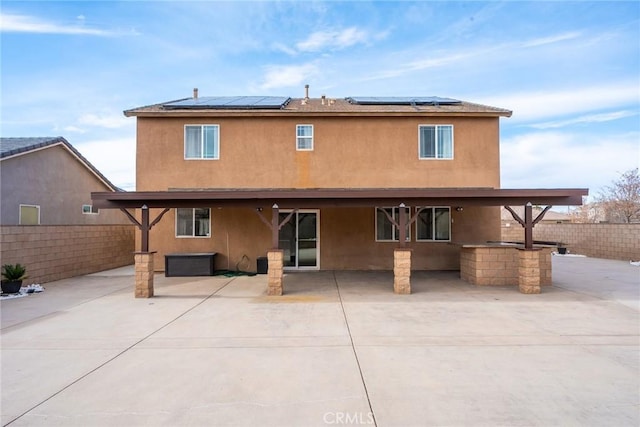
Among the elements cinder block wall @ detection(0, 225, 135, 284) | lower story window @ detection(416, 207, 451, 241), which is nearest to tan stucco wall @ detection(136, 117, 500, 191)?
lower story window @ detection(416, 207, 451, 241)

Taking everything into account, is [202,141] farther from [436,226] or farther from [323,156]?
[436,226]

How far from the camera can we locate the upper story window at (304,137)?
12812 mm

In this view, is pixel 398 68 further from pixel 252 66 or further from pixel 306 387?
pixel 306 387

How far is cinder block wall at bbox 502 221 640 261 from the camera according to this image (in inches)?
647

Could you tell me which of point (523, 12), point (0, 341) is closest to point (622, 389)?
point (0, 341)

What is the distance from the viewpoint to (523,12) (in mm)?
13406

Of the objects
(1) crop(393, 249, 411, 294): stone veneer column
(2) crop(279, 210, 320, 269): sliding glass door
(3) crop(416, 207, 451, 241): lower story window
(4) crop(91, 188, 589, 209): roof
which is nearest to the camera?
(4) crop(91, 188, 589, 209): roof

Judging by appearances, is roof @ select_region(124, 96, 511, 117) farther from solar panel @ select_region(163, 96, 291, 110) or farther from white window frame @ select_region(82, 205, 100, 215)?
white window frame @ select_region(82, 205, 100, 215)

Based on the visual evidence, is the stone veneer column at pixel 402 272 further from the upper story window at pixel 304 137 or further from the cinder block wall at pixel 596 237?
the cinder block wall at pixel 596 237

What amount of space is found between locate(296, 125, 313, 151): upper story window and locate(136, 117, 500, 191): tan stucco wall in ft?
0.53

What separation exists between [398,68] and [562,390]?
736 inches

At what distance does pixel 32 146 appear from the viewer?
47.9ft

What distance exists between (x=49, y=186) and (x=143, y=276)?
1072cm

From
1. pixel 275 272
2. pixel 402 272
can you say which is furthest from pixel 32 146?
pixel 402 272
